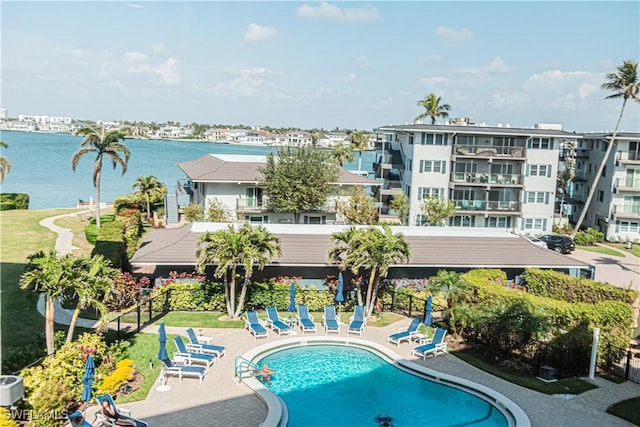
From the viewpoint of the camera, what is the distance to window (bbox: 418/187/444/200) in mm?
50844

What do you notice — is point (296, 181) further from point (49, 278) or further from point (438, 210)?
point (49, 278)

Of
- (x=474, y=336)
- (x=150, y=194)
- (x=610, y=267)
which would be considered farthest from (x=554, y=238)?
(x=150, y=194)

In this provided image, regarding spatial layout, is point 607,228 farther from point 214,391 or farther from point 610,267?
point 214,391

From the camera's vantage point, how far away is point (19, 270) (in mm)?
31188

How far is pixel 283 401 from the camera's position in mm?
17969

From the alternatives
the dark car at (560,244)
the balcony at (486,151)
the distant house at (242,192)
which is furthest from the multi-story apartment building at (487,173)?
the distant house at (242,192)

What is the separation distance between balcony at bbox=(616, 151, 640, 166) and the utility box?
129ft

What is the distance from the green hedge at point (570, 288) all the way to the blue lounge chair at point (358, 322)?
33.4ft

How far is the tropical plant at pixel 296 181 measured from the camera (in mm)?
42281

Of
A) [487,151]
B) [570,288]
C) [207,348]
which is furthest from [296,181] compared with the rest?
[207,348]

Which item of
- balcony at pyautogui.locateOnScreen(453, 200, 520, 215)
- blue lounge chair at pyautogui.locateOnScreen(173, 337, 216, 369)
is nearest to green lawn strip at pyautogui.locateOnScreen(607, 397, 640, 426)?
blue lounge chair at pyautogui.locateOnScreen(173, 337, 216, 369)

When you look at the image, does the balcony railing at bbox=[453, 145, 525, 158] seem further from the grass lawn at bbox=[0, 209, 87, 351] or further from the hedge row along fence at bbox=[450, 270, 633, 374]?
the grass lawn at bbox=[0, 209, 87, 351]

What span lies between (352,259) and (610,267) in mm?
27136

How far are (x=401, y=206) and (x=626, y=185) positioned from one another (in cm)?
2199
